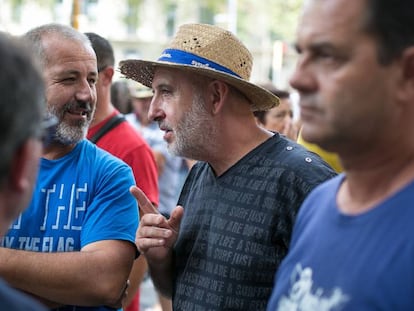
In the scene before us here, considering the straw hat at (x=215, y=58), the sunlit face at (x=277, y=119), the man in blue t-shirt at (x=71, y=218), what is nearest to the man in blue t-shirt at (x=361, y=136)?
the straw hat at (x=215, y=58)

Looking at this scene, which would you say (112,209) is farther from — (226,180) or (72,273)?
(226,180)

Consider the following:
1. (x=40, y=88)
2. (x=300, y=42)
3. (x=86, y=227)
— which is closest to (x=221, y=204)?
(x=86, y=227)

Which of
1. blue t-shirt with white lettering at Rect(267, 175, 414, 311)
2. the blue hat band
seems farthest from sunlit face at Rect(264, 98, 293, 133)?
blue t-shirt with white lettering at Rect(267, 175, 414, 311)

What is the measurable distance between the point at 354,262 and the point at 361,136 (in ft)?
1.08

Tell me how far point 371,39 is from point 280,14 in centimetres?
4315

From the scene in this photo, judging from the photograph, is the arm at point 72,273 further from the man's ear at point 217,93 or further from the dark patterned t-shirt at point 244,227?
the man's ear at point 217,93

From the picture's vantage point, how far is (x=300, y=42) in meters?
2.54

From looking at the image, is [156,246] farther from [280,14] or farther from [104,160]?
[280,14]

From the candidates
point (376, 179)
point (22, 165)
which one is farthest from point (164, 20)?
point (22, 165)

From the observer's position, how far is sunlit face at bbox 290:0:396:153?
2.34m

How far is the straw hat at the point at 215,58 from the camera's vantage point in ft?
12.7

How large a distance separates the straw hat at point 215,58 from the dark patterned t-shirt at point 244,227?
0.89 ft

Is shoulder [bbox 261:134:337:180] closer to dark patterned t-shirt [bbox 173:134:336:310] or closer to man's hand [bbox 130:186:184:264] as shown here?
dark patterned t-shirt [bbox 173:134:336:310]

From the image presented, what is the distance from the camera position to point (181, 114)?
3908 millimetres
